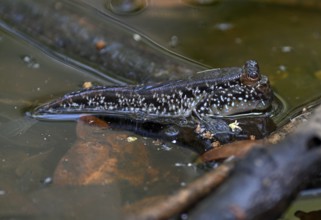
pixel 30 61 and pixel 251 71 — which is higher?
pixel 251 71

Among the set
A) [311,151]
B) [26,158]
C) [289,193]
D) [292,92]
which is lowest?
[26,158]

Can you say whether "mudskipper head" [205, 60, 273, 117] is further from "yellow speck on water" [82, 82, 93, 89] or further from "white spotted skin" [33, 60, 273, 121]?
"yellow speck on water" [82, 82, 93, 89]

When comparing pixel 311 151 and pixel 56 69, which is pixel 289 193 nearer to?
pixel 311 151

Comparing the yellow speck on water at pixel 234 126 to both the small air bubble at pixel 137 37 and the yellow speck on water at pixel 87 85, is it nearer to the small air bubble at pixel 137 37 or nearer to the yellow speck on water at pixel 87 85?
the yellow speck on water at pixel 87 85

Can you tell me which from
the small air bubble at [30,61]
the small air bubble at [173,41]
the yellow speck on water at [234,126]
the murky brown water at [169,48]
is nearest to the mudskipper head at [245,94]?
the yellow speck on water at [234,126]

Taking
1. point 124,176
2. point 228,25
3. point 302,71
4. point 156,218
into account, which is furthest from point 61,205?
point 228,25

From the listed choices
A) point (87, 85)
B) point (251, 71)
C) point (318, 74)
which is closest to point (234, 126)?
point (251, 71)

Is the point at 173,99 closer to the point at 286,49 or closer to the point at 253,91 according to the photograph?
the point at 253,91

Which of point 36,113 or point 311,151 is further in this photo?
point 36,113
